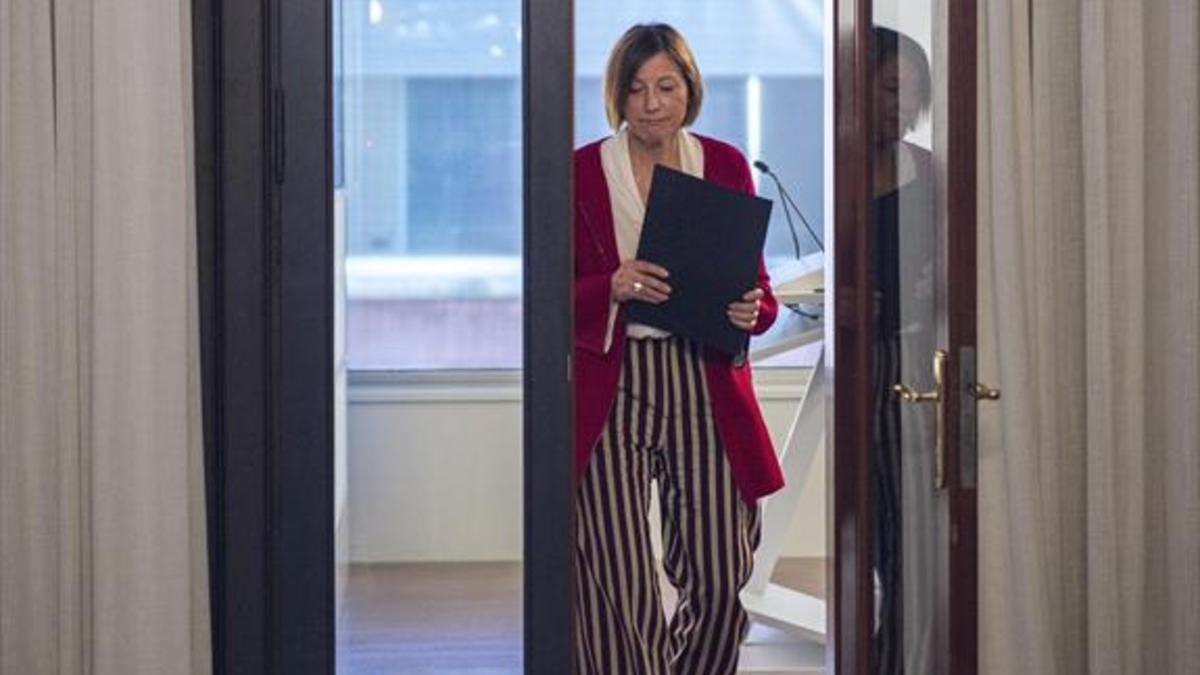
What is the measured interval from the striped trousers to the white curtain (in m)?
1.22

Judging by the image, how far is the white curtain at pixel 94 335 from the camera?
112 inches

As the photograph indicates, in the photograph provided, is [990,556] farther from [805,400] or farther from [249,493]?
[805,400]

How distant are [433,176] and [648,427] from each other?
35.9 inches

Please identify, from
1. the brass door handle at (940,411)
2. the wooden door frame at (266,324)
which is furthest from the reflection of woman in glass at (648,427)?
the brass door handle at (940,411)

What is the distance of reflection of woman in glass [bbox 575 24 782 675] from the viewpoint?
3.90 metres

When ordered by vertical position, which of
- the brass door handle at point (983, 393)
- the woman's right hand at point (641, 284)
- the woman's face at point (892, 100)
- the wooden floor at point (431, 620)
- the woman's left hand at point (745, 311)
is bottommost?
the wooden floor at point (431, 620)

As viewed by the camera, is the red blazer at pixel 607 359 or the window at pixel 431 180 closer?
the window at pixel 431 180

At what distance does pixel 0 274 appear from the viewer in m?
2.86

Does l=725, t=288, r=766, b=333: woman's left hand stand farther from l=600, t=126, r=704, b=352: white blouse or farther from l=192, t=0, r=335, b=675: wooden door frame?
l=192, t=0, r=335, b=675: wooden door frame

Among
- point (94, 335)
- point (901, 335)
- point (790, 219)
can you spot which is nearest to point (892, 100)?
point (901, 335)

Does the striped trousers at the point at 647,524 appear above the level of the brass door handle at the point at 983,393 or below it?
below

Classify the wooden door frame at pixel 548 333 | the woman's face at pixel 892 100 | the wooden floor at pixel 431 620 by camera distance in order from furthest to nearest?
the wooden floor at pixel 431 620 → the wooden door frame at pixel 548 333 → the woman's face at pixel 892 100

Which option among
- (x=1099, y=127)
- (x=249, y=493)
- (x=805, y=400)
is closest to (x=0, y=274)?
(x=249, y=493)

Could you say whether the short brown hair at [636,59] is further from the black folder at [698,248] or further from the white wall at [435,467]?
the white wall at [435,467]
